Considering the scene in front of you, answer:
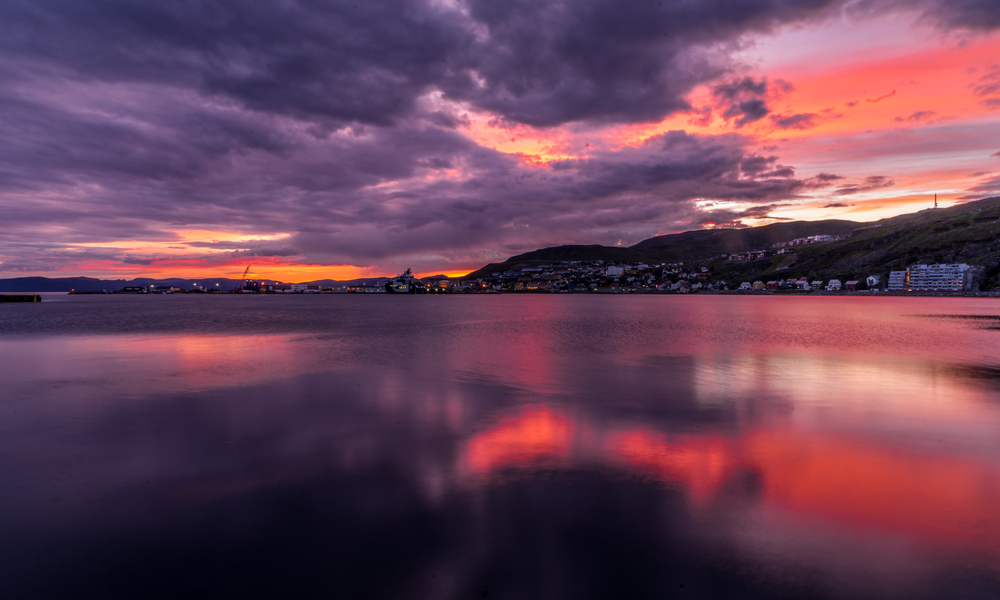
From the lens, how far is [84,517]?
8023 millimetres

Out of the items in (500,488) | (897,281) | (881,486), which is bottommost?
(897,281)

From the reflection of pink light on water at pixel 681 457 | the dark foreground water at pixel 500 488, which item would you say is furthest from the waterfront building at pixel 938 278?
the reflection of pink light on water at pixel 681 457

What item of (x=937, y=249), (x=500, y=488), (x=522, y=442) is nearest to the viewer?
(x=500, y=488)

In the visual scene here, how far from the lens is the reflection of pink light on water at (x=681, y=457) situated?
9375 mm

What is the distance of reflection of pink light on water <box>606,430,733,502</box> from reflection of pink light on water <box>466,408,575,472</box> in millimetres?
1422

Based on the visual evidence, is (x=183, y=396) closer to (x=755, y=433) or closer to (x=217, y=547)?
(x=217, y=547)

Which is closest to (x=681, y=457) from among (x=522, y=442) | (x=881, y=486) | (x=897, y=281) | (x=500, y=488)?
(x=881, y=486)

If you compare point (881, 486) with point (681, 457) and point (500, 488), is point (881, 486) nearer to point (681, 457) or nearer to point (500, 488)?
point (681, 457)

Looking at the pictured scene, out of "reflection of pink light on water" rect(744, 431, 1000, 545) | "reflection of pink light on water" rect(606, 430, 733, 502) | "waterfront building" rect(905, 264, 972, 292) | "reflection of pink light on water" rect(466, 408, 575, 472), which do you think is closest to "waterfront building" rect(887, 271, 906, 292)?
"waterfront building" rect(905, 264, 972, 292)

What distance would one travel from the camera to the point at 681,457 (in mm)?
10750

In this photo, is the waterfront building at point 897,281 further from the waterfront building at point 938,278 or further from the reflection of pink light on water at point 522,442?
the reflection of pink light on water at point 522,442

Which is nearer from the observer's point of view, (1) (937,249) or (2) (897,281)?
(2) (897,281)

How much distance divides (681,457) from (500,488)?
4843mm

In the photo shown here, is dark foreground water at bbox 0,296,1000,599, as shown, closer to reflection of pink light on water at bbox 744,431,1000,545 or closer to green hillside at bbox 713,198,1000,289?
reflection of pink light on water at bbox 744,431,1000,545
